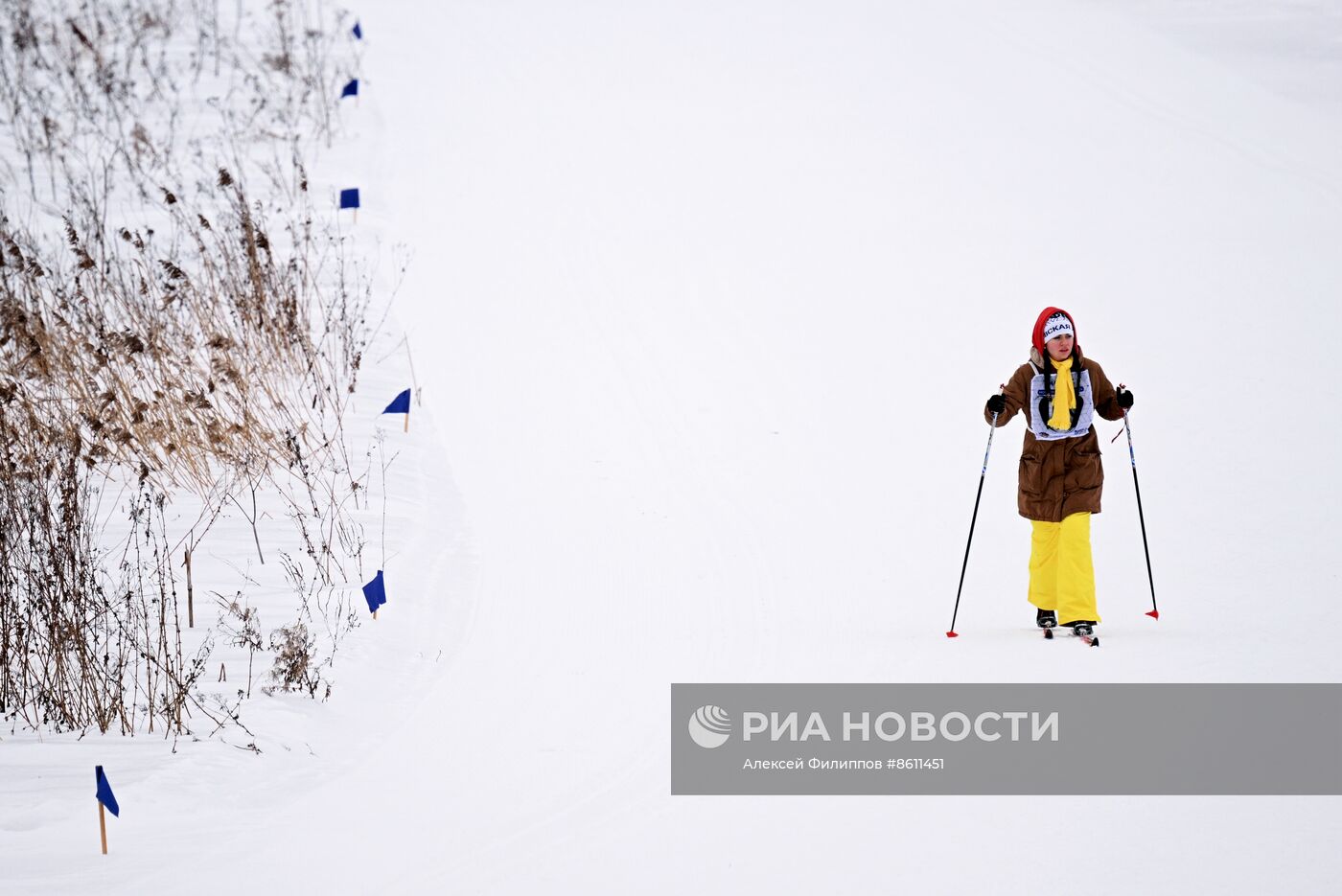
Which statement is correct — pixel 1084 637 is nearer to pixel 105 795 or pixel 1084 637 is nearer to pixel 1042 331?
pixel 1042 331

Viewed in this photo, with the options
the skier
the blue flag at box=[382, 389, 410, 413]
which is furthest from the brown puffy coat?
the blue flag at box=[382, 389, 410, 413]

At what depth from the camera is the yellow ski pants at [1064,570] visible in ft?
20.7

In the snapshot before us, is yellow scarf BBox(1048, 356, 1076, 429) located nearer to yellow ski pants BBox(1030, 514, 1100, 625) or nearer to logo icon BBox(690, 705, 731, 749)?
yellow ski pants BBox(1030, 514, 1100, 625)

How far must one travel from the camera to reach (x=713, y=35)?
18688 mm

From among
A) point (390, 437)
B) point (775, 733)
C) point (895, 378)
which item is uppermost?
point (895, 378)

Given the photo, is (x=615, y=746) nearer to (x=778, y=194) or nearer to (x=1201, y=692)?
(x=1201, y=692)

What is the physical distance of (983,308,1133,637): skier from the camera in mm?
6348

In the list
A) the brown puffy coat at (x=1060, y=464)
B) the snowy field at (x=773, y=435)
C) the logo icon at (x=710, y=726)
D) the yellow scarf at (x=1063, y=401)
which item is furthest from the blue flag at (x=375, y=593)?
the yellow scarf at (x=1063, y=401)

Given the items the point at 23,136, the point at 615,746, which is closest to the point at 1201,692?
the point at 615,746

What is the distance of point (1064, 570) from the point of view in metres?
6.38

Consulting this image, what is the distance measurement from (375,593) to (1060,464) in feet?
11.4

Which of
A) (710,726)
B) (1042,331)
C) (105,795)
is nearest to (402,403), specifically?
(710,726)

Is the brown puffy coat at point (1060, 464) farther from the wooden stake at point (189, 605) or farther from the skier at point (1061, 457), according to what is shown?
the wooden stake at point (189, 605)

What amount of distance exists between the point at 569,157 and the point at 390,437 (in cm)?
702
